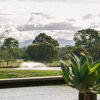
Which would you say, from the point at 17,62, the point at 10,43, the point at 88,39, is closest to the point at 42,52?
the point at 17,62

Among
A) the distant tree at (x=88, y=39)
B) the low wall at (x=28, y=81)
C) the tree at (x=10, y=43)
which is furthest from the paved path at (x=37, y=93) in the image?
the distant tree at (x=88, y=39)

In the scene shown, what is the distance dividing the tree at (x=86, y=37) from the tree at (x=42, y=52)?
6.49 feet

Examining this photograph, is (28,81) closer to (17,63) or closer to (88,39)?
(17,63)

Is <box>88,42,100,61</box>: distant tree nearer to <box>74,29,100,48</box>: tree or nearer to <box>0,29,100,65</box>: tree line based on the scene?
<box>0,29,100,65</box>: tree line

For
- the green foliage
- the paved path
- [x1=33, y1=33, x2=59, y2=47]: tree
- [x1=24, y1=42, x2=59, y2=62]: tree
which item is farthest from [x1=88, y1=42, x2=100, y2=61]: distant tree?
the green foliage

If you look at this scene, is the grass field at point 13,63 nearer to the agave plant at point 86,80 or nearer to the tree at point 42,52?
the tree at point 42,52

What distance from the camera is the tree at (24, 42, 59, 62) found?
1886cm

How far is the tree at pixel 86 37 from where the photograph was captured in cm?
2011

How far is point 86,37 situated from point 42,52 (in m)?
3.70

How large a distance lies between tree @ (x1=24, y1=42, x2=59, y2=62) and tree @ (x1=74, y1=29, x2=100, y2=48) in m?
1.98

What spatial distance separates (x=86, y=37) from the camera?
20.8 m

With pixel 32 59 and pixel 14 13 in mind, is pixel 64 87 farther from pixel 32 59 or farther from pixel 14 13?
pixel 14 13

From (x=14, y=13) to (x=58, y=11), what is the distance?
11101mm

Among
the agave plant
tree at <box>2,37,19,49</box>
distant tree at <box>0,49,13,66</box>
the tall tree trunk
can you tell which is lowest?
distant tree at <box>0,49,13,66</box>
